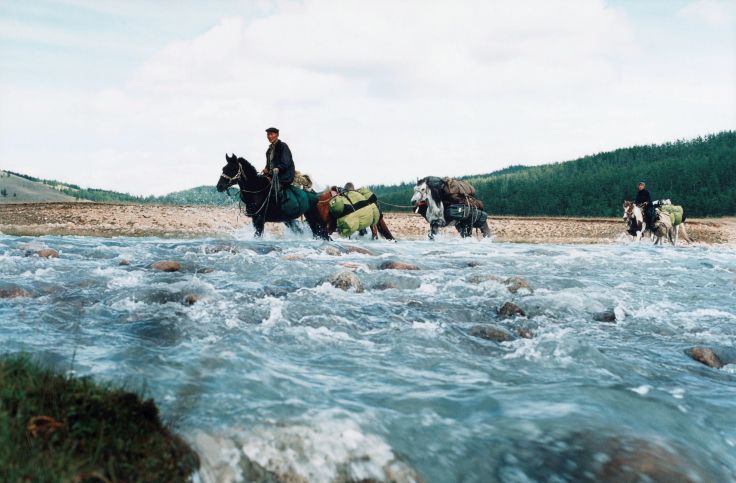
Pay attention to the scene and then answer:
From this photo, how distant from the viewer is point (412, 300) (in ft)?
29.6

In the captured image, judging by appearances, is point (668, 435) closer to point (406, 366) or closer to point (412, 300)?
point (406, 366)

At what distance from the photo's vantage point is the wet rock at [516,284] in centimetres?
1022

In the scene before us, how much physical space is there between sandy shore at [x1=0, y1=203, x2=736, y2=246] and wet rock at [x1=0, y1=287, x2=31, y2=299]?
13.7 m

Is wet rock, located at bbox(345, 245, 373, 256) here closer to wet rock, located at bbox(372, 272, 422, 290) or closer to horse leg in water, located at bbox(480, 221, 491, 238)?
wet rock, located at bbox(372, 272, 422, 290)

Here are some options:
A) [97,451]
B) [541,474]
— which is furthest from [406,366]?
[97,451]

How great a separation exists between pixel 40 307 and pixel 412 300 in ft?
16.4

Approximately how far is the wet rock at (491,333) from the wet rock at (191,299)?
141 inches

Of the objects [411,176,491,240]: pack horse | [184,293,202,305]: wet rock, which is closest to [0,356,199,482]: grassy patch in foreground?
[184,293,202,305]: wet rock

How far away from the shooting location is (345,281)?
990 centimetres

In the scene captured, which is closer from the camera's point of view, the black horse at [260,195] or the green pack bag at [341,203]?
the black horse at [260,195]


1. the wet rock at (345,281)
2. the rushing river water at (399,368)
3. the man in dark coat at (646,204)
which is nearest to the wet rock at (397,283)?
the rushing river water at (399,368)

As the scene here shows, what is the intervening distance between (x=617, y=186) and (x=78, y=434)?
10269 cm

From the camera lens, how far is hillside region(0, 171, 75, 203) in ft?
319

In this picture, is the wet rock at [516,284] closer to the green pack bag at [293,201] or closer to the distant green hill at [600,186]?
the green pack bag at [293,201]
